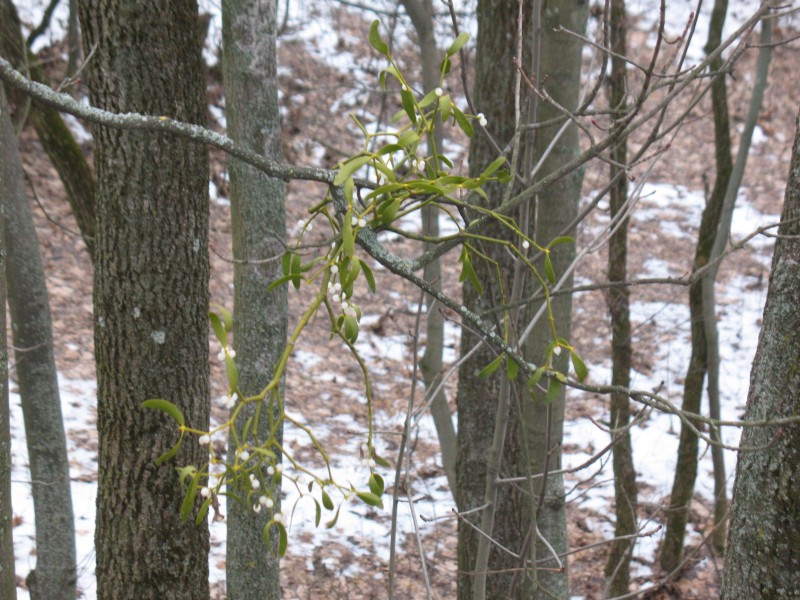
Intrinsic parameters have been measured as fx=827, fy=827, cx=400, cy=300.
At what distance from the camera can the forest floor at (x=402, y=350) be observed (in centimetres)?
623

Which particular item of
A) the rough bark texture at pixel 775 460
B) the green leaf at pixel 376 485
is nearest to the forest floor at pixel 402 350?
the rough bark texture at pixel 775 460

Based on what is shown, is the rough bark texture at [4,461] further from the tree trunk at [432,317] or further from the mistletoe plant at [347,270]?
the tree trunk at [432,317]

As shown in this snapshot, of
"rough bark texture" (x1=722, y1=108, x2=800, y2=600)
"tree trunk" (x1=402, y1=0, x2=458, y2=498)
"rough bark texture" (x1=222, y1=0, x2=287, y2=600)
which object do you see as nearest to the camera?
"rough bark texture" (x1=722, y1=108, x2=800, y2=600)

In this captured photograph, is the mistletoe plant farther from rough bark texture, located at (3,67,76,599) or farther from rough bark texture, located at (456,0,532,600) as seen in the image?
rough bark texture, located at (3,67,76,599)

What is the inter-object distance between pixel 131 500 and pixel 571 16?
280 centimetres

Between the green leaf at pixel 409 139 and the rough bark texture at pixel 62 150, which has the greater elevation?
the rough bark texture at pixel 62 150

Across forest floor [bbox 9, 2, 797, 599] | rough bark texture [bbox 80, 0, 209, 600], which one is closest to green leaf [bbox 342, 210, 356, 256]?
rough bark texture [bbox 80, 0, 209, 600]

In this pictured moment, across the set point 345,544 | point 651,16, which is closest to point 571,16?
point 345,544

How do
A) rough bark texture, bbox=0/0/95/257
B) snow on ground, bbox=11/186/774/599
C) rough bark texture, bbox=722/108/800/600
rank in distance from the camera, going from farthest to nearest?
snow on ground, bbox=11/186/774/599 < rough bark texture, bbox=0/0/95/257 < rough bark texture, bbox=722/108/800/600

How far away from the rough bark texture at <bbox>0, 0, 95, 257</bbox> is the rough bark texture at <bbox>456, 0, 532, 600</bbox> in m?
2.23

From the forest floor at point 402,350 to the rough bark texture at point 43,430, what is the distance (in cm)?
67

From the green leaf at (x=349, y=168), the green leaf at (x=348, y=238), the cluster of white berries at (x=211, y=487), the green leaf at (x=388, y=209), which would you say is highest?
the green leaf at (x=349, y=168)

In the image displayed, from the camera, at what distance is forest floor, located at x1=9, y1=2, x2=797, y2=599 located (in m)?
6.23

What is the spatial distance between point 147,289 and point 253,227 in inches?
65.3
